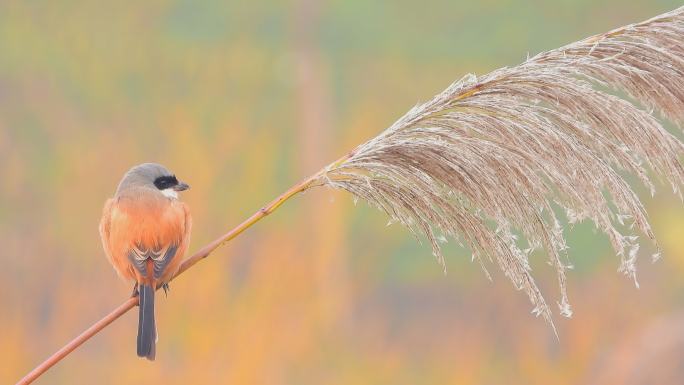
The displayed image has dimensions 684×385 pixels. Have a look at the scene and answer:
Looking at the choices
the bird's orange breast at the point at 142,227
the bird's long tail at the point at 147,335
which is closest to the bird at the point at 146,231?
the bird's orange breast at the point at 142,227

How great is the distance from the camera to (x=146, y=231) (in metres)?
2.59

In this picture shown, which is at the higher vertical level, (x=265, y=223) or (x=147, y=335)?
(x=265, y=223)

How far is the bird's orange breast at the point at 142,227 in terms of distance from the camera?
256 centimetres

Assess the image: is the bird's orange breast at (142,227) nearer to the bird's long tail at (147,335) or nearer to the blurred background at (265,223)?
the bird's long tail at (147,335)

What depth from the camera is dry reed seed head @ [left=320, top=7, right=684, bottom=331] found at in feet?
5.92

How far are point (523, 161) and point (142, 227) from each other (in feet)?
4.08

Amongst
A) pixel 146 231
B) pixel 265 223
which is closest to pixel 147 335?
pixel 146 231

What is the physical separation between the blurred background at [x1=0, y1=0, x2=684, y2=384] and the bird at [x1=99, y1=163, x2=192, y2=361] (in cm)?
564

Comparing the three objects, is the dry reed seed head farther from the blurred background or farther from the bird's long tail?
the blurred background

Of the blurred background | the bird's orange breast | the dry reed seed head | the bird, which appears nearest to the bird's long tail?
the bird

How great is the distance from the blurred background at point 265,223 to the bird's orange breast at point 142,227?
18.7 ft

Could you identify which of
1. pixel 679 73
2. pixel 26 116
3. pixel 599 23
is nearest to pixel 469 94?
pixel 679 73

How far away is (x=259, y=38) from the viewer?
980 centimetres

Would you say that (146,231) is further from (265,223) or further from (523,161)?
(265,223)
